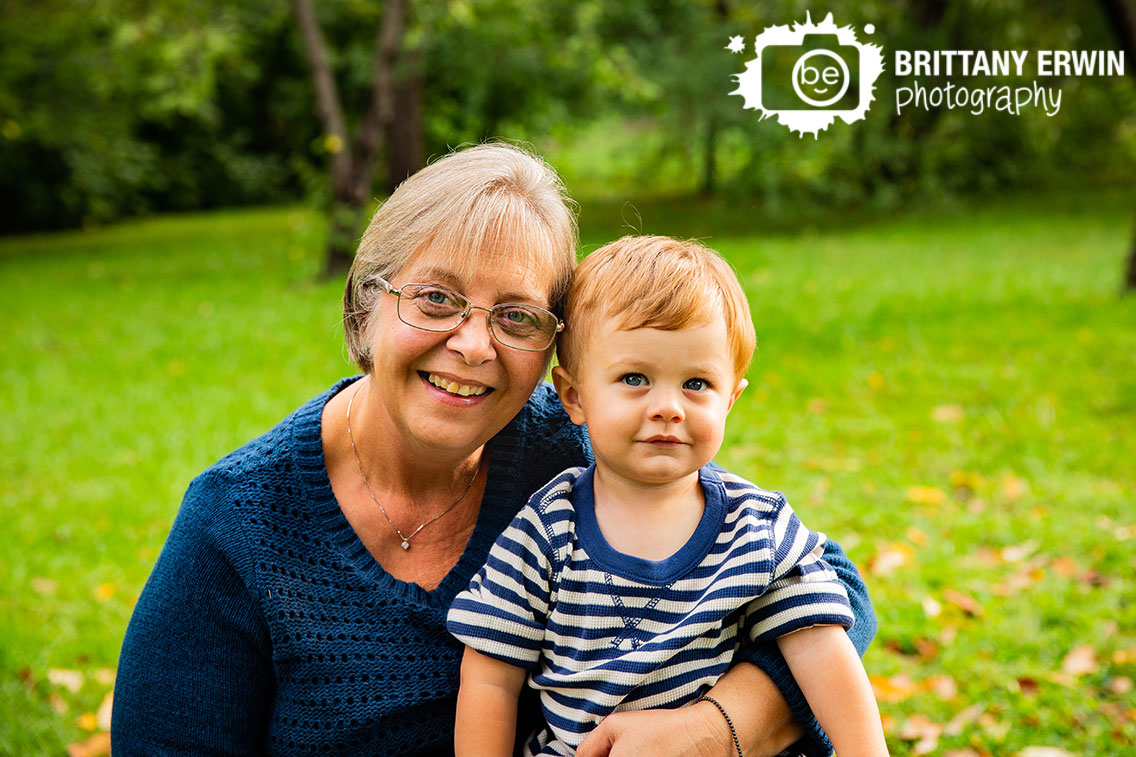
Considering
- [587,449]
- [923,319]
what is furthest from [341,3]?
[587,449]

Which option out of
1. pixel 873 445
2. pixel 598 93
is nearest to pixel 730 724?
pixel 873 445

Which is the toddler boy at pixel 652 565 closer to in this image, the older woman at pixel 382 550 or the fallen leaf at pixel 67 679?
the older woman at pixel 382 550

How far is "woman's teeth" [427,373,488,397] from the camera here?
190 centimetres

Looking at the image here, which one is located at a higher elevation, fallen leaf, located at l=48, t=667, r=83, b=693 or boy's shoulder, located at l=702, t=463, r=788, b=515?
boy's shoulder, located at l=702, t=463, r=788, b=515

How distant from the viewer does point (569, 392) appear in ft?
6.32

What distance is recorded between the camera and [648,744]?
1702 millimetres

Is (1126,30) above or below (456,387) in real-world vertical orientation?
above

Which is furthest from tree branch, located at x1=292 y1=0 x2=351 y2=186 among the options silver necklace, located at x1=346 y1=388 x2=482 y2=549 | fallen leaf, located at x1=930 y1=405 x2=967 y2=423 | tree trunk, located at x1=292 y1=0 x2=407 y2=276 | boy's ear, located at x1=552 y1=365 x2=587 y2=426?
boy's ear, located at x1=552 y1=365 x2=587 y2=426

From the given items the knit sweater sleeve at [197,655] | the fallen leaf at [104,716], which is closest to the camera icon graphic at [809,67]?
the fallen leaf at [104,716]

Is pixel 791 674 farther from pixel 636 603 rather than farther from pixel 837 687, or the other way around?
pixel 636 603

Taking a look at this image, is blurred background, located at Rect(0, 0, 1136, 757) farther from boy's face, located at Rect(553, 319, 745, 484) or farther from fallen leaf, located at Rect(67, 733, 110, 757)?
boy's face, located at Rect(553, 319, 745, 484)

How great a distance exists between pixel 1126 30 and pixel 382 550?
860 cm

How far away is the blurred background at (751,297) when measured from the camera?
391cm

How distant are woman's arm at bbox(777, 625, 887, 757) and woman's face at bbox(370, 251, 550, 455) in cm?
67
